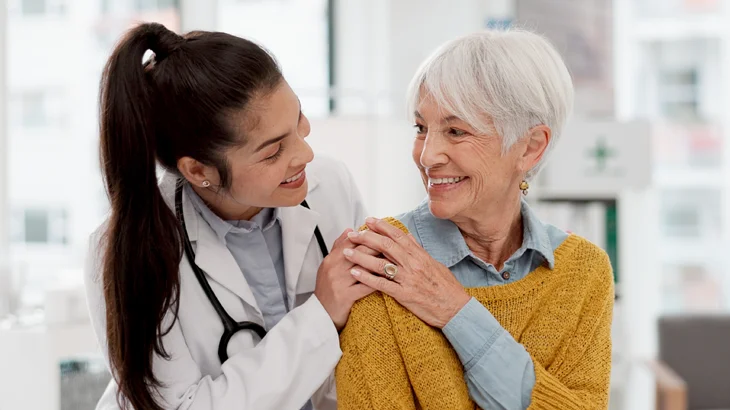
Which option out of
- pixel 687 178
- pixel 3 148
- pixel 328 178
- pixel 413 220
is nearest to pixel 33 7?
pixel 3 148

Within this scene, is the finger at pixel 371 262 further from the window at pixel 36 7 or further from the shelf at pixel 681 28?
the shelf at pixel 681 28

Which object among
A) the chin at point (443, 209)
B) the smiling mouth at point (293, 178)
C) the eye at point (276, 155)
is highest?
the eye at point (276, 155)

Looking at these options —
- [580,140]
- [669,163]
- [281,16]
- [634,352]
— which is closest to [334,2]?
[281,16]

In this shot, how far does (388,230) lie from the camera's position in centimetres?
146

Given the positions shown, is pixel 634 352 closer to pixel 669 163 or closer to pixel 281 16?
pixel 669 163

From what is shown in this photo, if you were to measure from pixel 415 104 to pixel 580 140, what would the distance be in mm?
1858

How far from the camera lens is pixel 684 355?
3.56m

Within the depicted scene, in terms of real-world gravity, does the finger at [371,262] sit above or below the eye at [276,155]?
below

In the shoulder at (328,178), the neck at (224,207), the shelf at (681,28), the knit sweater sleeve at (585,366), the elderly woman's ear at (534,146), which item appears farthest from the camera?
the shelf at (681,28)

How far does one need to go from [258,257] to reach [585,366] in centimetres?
67

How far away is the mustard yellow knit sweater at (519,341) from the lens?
1.41 m

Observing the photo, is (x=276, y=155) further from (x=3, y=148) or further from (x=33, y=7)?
(x=33, y=7)

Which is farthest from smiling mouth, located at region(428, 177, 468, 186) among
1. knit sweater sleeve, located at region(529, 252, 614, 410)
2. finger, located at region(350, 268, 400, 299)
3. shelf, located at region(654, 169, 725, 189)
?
shelf, located at region(654, 169, 725, 189)

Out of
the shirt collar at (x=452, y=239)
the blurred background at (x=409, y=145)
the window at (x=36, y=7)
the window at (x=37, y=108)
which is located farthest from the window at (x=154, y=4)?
the shirt collar at (x=452, y=239)
